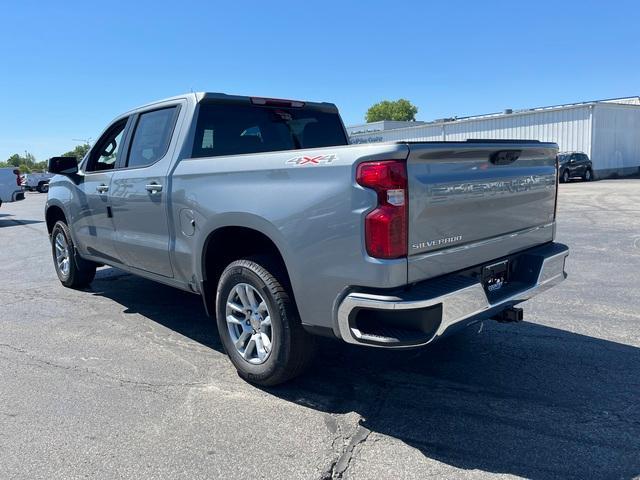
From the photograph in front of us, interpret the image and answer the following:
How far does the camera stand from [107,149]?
584cm

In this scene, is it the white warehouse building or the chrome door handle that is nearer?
the chrome door handle

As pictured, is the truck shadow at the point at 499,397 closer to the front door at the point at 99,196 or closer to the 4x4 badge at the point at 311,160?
the front door at the point at 99,196

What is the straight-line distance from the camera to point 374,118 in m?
105

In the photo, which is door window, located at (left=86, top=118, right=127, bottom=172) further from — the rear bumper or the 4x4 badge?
the rear bumper

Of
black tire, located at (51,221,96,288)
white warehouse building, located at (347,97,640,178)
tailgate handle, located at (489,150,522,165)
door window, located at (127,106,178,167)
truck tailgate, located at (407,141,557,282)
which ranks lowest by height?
black tire, located at (51,221,96,288)

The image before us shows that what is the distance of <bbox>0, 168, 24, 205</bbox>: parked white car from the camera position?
1870cm

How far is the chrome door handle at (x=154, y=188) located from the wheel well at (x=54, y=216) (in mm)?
2606

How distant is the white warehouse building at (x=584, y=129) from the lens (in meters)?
31.3

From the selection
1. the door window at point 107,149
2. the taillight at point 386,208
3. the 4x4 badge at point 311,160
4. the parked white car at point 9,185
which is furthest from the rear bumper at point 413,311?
the parked white car at point 9,185

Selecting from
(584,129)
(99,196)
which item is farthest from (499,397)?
(584,129)

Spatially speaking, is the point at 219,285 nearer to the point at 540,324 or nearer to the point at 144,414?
the point at 144,414

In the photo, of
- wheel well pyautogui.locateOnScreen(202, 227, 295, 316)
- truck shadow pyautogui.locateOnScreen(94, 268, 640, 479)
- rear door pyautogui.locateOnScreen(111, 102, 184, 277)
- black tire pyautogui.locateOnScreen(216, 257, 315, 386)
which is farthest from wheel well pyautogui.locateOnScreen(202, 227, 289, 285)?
truck shadow pyautogui.locateOnScreen(94, 268, 640, 479)

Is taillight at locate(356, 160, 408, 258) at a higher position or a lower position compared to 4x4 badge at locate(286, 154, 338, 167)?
lower

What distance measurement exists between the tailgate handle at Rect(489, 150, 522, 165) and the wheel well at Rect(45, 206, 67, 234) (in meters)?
5.23
